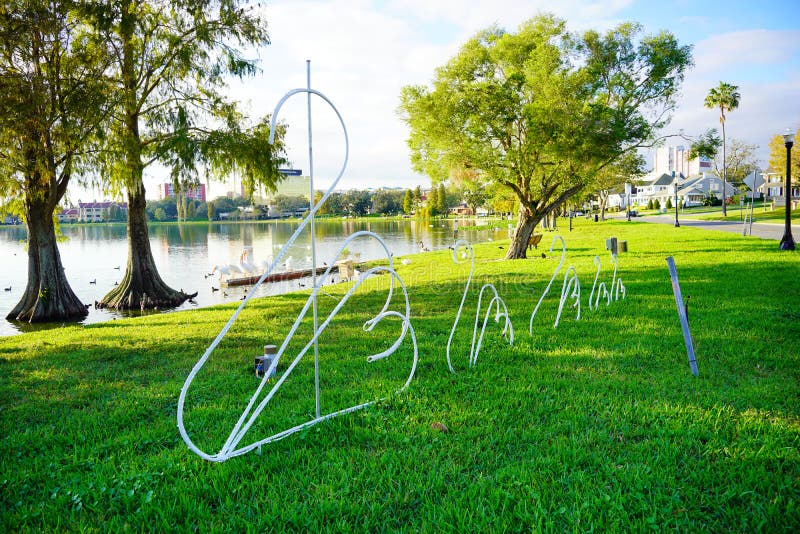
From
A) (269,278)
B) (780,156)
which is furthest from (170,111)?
(780,156)

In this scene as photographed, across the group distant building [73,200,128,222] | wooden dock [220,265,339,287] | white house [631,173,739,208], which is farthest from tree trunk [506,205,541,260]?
white house [631,173,739,208]

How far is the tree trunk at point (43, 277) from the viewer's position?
13.9 metres

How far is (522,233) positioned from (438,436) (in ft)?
48.6

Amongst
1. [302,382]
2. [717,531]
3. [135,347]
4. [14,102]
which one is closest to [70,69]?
[14,102]

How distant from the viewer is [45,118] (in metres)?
11.9

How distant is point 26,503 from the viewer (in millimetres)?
2674

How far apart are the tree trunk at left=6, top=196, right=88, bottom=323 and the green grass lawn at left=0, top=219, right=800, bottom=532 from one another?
9.19m

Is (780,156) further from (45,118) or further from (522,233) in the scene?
(45,118)

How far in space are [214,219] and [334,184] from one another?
9460 cm

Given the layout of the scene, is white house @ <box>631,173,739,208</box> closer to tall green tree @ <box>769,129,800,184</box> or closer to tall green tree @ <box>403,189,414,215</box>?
tall green tree @ <box>769,129,800,184</box>

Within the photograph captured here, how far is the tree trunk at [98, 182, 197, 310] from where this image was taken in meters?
15.5

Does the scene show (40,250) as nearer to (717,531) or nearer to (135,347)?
(135,347)

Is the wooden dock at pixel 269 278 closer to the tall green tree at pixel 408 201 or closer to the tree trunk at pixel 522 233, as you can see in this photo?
the tree trunk at pixel 522 233

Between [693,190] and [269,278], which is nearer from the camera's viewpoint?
[269,278]
